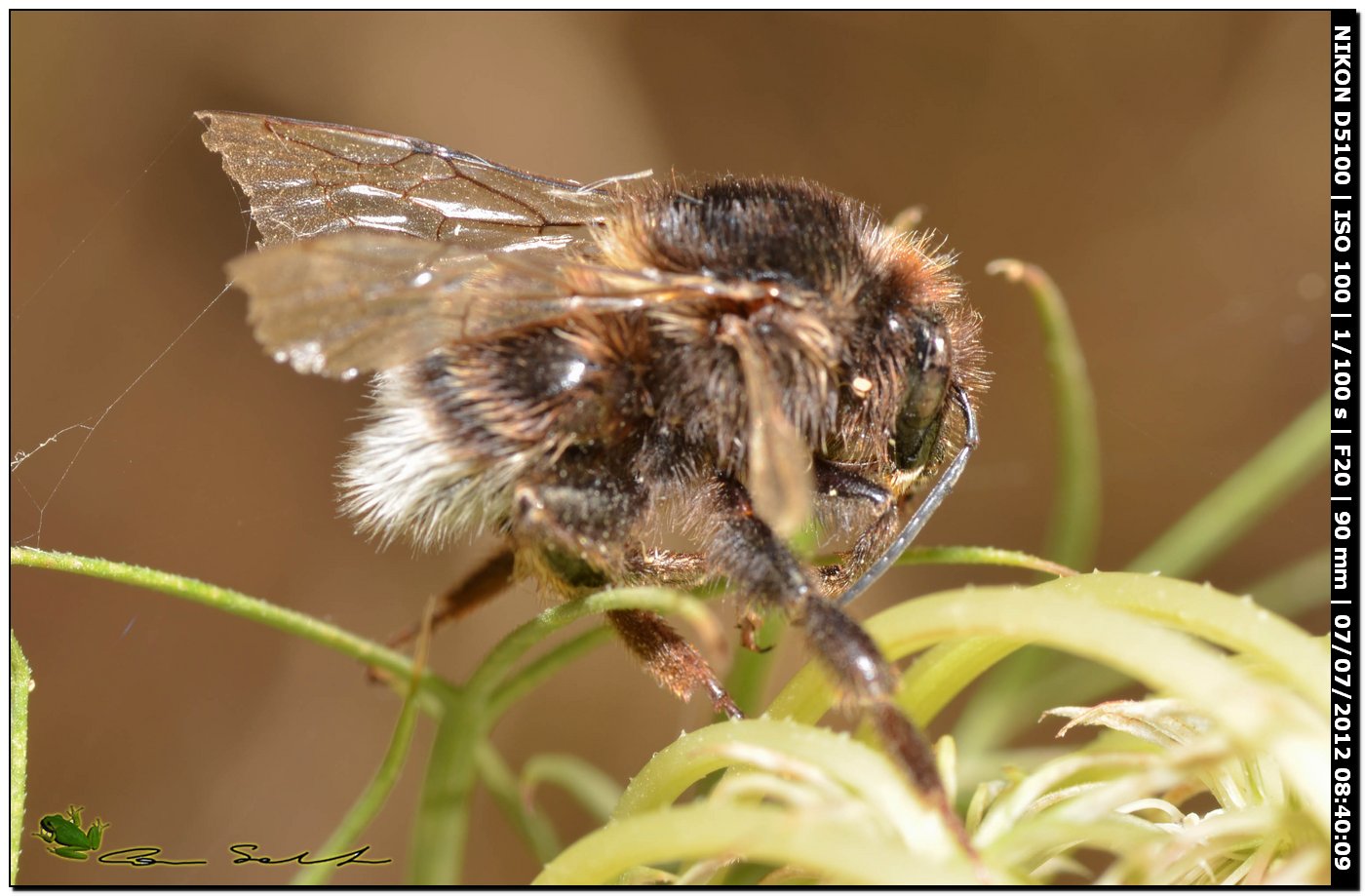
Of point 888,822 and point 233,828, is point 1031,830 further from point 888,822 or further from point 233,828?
point 233,828

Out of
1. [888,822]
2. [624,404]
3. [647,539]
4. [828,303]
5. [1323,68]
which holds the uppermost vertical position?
[1323,68]

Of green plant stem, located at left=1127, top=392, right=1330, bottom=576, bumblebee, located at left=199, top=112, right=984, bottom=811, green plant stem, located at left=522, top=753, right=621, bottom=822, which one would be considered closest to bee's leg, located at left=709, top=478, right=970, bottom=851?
bumblebee, located at left=199, top=112, right=984, bottom=811

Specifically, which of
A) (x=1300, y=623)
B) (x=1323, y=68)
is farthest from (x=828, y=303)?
(x=1323, y=68)

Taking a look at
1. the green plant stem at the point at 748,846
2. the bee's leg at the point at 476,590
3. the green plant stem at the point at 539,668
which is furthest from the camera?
the bee's leg at the point at 476,590

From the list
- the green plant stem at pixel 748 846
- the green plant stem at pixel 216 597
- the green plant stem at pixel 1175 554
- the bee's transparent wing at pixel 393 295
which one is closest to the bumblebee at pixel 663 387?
the bee's transparent wing at pixel 393 295

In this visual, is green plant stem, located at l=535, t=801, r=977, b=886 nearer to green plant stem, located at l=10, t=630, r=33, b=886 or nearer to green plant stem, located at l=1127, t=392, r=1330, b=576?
green plant stem, located at l=10, t=630, r=33, b=886

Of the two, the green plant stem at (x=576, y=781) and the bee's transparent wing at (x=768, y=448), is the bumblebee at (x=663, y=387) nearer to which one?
the bee's transparent wing at (x=768, y=448)

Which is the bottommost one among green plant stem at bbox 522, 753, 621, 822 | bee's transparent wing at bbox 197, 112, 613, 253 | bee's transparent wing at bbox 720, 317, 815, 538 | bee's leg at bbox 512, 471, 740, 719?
green plant stem at bbox 522, 753, 621, 822
